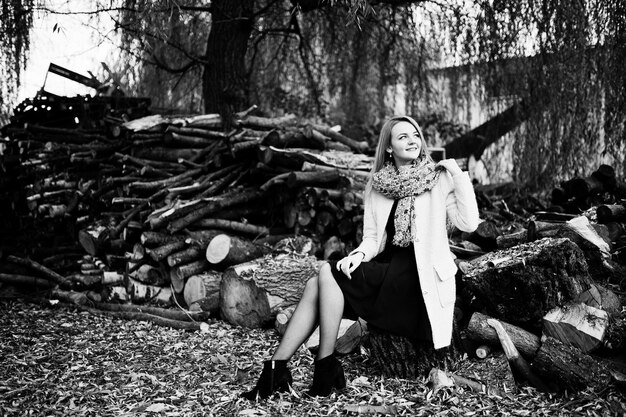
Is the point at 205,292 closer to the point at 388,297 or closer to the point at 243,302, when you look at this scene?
the point at 243,302

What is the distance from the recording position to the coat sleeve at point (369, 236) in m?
3.58

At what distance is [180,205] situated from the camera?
18.5 feet

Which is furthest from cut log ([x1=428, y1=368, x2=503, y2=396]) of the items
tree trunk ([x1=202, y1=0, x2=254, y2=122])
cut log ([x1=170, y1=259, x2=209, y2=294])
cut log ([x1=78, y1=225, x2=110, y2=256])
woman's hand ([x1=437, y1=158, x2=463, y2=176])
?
tree trunk ([x1=202, y1=0, x2=254, y2=122])

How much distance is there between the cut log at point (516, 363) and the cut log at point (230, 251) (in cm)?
245

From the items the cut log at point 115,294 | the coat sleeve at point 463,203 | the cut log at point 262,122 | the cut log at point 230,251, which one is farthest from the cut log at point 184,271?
the coat sleeve at point 463,203

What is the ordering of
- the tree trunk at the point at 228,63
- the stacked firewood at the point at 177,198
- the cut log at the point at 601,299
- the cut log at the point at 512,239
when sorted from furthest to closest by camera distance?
the tree trunk at the point at 228,63
the stacked firewood at the point at 177,198
the cut log at the point at 512,239
the cut log at the point at 601,299

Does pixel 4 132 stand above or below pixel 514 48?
below

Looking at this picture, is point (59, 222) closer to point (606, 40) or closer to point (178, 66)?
point (178, 66)

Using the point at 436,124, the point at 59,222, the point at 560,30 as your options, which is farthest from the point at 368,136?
the point at 59,222

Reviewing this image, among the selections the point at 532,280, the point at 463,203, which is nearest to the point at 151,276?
the point at 463,203

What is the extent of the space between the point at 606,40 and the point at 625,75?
38 cm

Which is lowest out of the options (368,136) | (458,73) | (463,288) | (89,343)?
(89,343)

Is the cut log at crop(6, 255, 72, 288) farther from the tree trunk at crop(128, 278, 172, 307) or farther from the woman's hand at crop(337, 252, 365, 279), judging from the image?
the woman's hand at crop(337, 252, 365, 279)

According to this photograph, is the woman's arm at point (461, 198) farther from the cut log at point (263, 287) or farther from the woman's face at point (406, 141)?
the cut log at point (263, 287)
